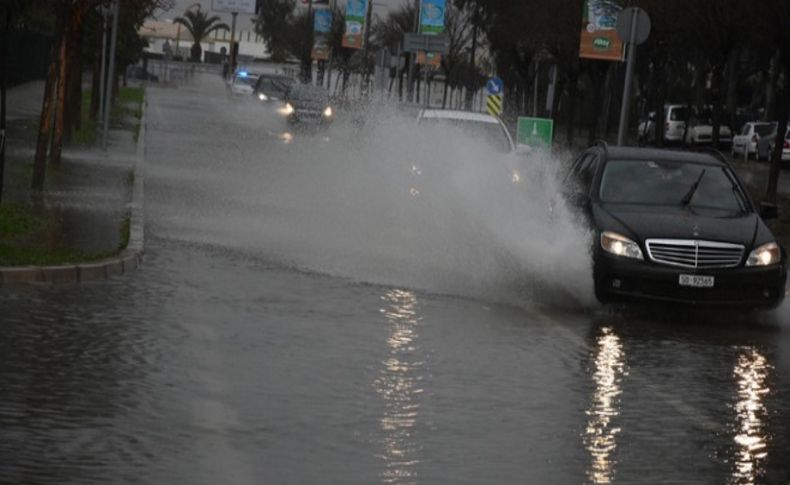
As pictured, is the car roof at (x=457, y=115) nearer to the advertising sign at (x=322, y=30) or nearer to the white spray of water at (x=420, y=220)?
the white spray of water at (x=420, y=220)

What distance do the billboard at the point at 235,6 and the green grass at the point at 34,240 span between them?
13352 centimetres

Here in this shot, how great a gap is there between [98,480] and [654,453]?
3047mm

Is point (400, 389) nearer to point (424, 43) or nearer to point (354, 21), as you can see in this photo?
point (424, 43)

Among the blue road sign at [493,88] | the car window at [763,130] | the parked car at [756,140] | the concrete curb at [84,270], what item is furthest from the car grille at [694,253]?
the car window at [763,130]

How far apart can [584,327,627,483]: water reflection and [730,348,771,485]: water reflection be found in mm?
649

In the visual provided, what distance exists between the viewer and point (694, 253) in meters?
16.3

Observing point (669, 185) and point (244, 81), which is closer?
point (669, 185)

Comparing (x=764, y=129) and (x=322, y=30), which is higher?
(x=322, y=30)

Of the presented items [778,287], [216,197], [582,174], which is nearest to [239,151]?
[216,197]

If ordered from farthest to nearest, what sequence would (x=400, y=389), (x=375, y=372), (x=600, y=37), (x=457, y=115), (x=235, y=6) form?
(x=235, y=6) → (x=600, y=37) → (x=457, y=115) → (x=375, y=372) → (x=400, y=389)

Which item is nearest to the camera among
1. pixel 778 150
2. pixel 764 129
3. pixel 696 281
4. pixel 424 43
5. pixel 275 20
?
pixel 696 281

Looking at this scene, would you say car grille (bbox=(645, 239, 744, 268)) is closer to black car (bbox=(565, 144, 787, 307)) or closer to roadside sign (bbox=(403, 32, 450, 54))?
black car (bbox=(565, 144, 787, 307))

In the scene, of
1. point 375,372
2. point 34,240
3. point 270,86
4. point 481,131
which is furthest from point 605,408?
point 270,86

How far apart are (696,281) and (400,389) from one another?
211 inches
